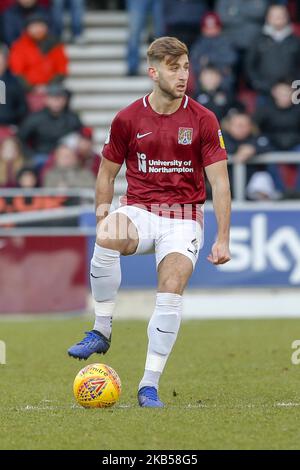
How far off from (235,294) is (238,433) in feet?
27.2

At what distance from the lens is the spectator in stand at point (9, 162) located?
16922mm

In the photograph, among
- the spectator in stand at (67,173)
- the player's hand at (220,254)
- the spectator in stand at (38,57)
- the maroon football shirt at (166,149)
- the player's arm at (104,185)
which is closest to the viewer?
the player's hand at (220,254)

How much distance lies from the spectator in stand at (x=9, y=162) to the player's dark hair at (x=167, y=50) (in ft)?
28.9

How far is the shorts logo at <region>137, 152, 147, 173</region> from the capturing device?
8.44m

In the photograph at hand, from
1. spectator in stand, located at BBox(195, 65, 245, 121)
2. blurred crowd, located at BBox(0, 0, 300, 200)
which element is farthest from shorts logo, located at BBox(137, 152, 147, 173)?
spectator in stand, located at BBox(195, 65, 245, 121)

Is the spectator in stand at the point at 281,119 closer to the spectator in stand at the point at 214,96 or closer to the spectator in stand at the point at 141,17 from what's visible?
the spectator in stand at the point at 214,96

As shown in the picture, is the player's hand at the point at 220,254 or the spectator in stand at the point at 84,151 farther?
the spectator in stand at the point at 84,151

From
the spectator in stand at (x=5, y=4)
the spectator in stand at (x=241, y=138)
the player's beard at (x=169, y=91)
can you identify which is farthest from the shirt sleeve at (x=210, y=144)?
the spectator in stand at (x=5, y=4)

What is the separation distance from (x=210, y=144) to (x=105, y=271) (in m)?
1.11

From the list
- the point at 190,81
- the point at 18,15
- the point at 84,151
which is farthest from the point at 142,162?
the point at 18,15

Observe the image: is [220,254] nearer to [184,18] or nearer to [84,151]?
[84,151]

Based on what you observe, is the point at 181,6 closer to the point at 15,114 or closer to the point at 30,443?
the point at 15,114
